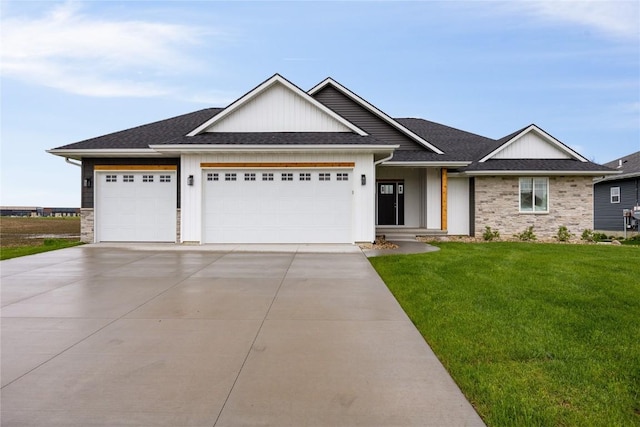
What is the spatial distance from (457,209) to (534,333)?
12.5 meters

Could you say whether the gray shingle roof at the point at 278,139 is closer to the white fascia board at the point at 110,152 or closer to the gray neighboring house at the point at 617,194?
the white fascia board at the point at 110,152

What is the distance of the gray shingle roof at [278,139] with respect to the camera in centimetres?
1254

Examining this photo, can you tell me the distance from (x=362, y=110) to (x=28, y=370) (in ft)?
50.6

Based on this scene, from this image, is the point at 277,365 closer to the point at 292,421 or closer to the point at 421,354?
the point at 292,421

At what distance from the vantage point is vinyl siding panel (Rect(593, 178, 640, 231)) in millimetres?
22609

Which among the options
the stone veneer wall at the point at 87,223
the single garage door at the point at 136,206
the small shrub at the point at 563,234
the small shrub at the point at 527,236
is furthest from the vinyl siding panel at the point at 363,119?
the stone veneer wall at the point at 87,223

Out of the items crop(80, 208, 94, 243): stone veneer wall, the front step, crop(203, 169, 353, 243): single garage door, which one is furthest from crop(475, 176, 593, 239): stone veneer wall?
crop(80, 208, 94, 243): stone veneer wall

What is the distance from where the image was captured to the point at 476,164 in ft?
52.0

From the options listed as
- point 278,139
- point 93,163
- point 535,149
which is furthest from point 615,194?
point 93,163

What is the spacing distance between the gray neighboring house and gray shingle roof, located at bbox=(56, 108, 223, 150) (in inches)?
Result: 915

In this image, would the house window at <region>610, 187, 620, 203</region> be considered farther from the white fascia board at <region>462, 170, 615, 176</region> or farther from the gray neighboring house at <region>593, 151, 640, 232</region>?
the white fascia board at <region>462, 170, 615, 176</region>

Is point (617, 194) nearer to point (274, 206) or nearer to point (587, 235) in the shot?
point (587, 235)

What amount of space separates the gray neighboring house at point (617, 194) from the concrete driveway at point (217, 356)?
23.6 m

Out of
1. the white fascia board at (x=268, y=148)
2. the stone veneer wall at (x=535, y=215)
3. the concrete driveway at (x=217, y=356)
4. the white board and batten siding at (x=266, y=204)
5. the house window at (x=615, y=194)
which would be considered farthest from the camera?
the house window at (x=615, y=194)
